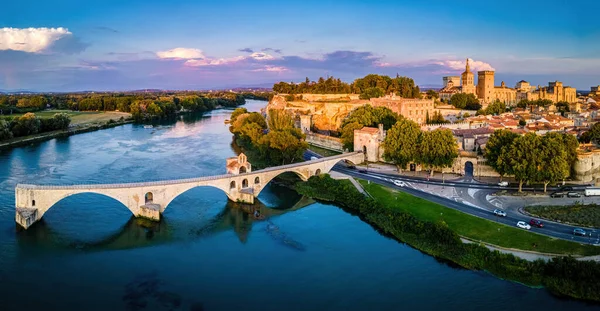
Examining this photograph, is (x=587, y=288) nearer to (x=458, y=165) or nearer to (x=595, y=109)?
(x=458, y=165)

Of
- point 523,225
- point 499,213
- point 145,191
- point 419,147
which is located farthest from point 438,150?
point 145,191

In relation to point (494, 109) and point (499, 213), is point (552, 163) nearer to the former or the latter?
point (499, 213)

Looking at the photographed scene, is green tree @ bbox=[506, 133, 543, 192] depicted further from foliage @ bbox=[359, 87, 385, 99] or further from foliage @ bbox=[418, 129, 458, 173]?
foliage @ bbox=[359, 87, 385, 99]

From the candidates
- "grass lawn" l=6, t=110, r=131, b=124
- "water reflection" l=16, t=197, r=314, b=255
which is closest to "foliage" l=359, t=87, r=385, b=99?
"water reflection" l=16, t=197, r=314, b=255

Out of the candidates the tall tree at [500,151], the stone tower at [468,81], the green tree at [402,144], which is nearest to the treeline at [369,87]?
the stone tower at [468,81]

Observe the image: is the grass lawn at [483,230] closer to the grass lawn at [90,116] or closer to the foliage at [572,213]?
the foliage at [572,213]
